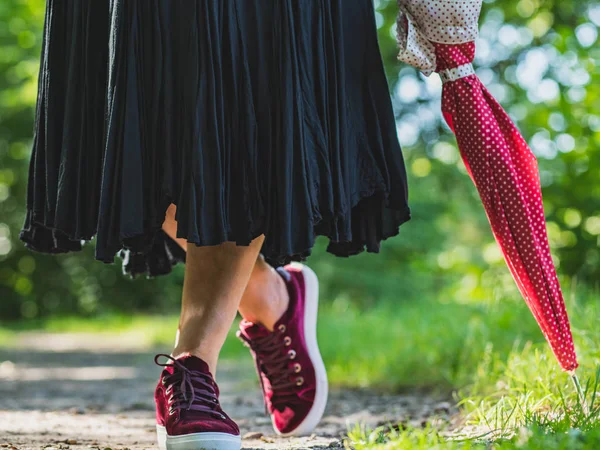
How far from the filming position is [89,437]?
200 cm

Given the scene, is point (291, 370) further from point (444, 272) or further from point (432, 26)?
point (444, 272)

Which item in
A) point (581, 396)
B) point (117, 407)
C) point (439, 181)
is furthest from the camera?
point (439, 181)

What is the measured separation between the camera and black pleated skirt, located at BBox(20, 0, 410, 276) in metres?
1.51

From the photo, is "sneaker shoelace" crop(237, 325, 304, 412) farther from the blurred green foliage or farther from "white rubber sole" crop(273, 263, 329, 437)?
the blurred green foliage

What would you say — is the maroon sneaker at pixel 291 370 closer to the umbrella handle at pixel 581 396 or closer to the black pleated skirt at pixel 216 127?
the black pleated skirt at pixel 216 127

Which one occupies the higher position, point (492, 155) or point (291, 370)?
point (492, 155)

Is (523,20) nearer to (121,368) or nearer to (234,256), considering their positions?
(121,368)

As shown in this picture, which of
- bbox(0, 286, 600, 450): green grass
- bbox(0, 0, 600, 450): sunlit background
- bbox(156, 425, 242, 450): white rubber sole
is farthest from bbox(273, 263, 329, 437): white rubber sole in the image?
bbox(156, 425, 242, 450): white rubber sole

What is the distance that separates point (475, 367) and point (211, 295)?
1.46 m

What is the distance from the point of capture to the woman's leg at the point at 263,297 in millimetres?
2014

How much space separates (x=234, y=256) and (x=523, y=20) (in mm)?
6738

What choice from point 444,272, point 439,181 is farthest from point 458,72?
point 444,272

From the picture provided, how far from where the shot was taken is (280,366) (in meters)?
2.07

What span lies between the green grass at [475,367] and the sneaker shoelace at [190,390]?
0.29 metres
